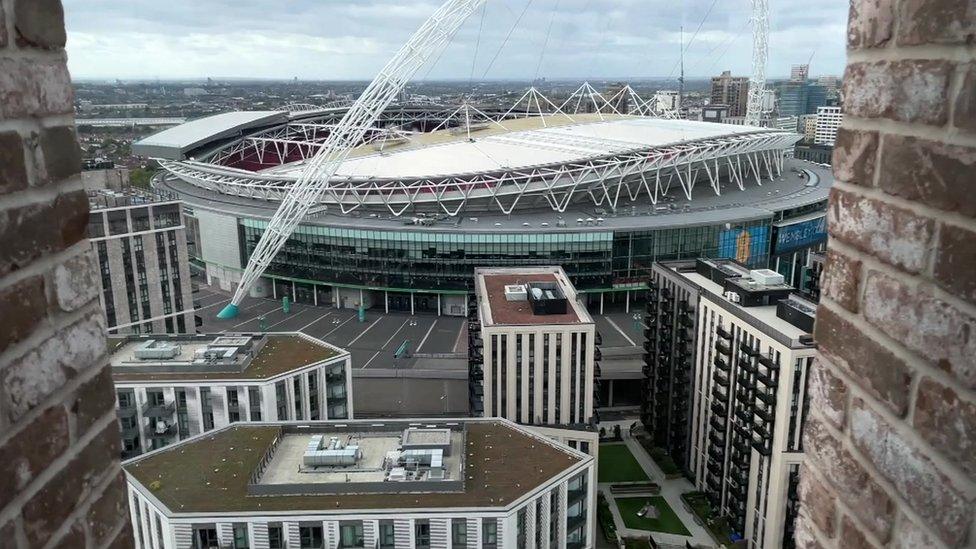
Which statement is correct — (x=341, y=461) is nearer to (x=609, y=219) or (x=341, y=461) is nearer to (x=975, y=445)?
(x=975, y=445)

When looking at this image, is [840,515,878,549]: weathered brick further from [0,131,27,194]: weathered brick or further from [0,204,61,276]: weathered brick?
[0,131,27,194]: weathered brick

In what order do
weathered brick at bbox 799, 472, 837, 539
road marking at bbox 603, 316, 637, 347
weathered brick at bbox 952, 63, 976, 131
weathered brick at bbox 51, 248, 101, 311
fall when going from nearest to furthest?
weathered brick at bbox 952, 63, 976, 131
weathered brick at bbox 51, 248, 101, 311
weathered brick at bbox 799, 472, 837, 539
road marking at bbox 603, 316, 637, 347

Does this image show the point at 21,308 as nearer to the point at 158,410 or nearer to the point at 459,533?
the point at 459,533

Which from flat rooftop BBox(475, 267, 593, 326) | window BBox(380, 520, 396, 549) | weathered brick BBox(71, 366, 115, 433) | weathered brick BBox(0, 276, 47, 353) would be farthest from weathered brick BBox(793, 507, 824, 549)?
flat rooftop BBox(475, 267, 593, 326)

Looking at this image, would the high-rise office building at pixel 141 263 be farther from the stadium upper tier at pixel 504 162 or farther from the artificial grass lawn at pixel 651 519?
the artificial grass lawn at pixel 651 519

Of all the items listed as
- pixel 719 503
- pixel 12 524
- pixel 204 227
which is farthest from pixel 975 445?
pixel 204 227
